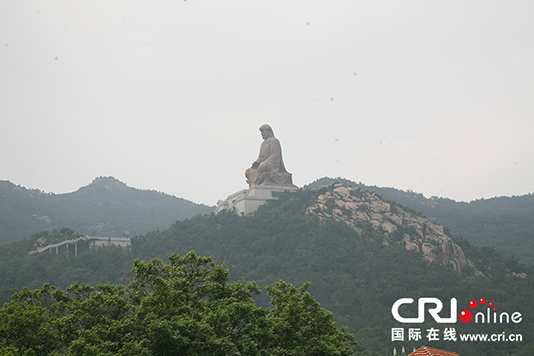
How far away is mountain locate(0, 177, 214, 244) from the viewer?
6227cm

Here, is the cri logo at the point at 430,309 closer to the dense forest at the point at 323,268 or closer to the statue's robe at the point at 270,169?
the dense forest at the point at 323,268

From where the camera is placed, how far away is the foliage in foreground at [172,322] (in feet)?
41.7

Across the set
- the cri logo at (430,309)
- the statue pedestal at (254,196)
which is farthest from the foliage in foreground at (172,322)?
the statue pedestal at (254,196)

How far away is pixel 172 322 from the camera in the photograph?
12688 mm

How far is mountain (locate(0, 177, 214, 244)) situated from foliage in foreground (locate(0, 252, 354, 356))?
43781 mm

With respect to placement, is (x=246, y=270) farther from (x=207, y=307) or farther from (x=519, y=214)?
(x=519, y=214)

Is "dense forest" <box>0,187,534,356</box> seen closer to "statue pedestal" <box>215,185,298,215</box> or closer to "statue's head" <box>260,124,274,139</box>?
"statue pedestal" <box>215,185,298,215</box>

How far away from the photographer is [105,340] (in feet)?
43.1

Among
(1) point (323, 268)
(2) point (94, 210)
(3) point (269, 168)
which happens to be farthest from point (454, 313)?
(2) point (94, 210)

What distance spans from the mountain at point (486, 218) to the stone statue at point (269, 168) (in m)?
14.0

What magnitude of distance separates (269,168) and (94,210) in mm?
40736

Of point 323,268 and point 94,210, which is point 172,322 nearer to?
point 323,268

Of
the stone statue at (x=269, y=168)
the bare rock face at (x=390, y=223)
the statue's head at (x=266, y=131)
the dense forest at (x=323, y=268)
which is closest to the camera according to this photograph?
the dense forest at (x=323, y=268)

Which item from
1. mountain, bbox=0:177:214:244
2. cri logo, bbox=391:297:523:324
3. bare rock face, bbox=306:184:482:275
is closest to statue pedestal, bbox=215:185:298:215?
bare rock face, bbox=306:184:482:275
